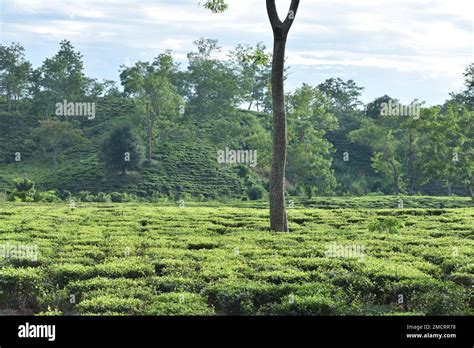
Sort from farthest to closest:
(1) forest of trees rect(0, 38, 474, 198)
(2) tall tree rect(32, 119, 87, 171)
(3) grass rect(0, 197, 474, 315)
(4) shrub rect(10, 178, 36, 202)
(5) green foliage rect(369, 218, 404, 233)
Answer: (2) tall tree rect(32, 119, 87, 171), (1) forest of trees rect(0, 38, 474, 198), (4) shrub rect(10, 178, 36, 202), (5) green foliage rect(369, 218, 404, 233), (3) grass rect(0, 197, 474, 315)

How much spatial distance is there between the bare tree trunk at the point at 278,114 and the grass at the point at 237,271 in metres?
0.92

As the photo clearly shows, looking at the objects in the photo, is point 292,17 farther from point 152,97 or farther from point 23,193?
point 152,97

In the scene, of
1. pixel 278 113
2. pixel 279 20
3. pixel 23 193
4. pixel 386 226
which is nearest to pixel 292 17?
pixel 279 20

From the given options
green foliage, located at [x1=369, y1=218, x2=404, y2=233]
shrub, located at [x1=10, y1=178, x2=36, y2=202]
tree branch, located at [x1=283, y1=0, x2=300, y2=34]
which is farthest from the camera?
shrub, located at [x1=10, y1=178, x2=36, y2=202]

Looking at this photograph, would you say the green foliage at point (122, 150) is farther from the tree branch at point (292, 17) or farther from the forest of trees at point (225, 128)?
the tree branch at point (292, 17)

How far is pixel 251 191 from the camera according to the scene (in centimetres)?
5956

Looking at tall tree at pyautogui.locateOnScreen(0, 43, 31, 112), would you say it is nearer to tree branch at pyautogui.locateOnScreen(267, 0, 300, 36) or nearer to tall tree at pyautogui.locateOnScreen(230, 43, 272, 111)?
tall tree at pyautogui.locateOnScreen(230, 43, 272, 111)

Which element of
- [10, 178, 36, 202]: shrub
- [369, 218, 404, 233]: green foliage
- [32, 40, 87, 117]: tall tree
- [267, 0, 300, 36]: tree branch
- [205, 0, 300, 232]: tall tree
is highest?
[32, 40, 87, 117]: tall tree

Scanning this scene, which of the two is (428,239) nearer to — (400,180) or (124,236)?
(124,236)

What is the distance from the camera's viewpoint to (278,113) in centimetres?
1975

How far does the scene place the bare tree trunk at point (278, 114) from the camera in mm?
19703

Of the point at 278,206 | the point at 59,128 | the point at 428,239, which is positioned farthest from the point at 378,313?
the point at 59,128

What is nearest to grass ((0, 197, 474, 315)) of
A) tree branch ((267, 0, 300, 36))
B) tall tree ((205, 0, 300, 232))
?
tall tree ((205, 0, 300, 232))

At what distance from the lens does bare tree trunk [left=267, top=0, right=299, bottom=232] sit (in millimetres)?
19703
